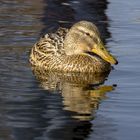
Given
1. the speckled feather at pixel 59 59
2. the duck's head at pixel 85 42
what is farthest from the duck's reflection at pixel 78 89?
the duck's head at pixel 85 42

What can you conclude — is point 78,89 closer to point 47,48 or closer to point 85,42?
point 85,42

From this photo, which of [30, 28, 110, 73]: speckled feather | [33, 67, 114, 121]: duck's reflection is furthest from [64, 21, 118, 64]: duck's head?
[33, 67, 114, 121]: duck's reflection

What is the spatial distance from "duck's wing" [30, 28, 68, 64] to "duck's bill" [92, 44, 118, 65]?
81cm

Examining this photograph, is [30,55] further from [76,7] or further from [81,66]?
[76,7]

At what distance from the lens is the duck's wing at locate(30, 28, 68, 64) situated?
15039mm

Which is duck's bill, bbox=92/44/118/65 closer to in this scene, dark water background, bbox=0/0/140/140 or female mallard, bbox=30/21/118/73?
female mallard, bbox=30/21/118/73

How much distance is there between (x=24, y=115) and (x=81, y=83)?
2311 millimetres

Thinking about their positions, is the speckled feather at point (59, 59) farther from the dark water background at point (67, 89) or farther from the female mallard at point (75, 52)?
the dark water background at point (67, 89)

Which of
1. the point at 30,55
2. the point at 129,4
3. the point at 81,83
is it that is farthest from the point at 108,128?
the point at 129,4

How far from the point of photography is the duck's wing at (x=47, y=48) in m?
15.0

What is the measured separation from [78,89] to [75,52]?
204 centimetres

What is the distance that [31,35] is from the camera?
16.7 meters

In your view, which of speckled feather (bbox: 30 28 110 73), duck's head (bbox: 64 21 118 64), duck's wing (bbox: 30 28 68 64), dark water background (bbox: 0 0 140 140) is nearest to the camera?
dark water background (bbox: 0 0 140 140)

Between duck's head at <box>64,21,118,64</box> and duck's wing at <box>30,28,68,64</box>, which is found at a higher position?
duck's head at <box>64,21,118,64</box>
